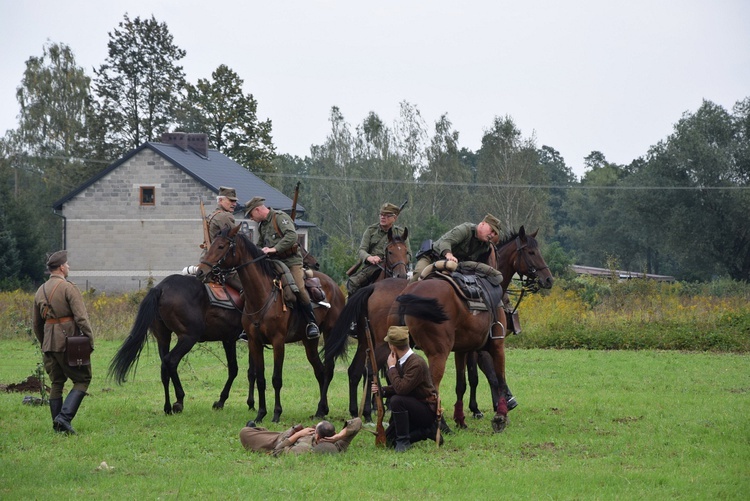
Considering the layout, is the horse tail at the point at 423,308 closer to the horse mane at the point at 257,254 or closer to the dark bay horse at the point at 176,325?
the horse mane at the point at 257,254

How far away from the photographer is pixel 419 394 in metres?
10.1

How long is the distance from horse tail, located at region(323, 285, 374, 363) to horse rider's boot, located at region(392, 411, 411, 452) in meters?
1.79

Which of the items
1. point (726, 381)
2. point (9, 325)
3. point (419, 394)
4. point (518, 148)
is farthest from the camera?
point (518, 148)

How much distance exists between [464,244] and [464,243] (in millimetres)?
13

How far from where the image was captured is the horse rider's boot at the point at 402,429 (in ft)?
32.7

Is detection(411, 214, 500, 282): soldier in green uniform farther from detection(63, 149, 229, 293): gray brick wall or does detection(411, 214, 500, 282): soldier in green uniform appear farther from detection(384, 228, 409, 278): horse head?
detection(63, 149, 229, 293): gray brick wall

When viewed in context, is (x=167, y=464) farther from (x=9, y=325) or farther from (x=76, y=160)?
(x=76, y=160)

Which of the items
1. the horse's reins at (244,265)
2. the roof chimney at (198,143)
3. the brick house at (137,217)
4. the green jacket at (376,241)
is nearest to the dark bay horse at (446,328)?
the horse's reins at (244,265)

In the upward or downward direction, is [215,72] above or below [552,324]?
above

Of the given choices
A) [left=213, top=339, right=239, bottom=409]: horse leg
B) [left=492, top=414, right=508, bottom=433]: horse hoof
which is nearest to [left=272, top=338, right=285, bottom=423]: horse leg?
[left=213, top=339, right=239, bottom=409]: horse leg

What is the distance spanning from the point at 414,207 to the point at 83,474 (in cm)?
5691

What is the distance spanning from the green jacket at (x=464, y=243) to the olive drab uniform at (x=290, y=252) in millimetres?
1981

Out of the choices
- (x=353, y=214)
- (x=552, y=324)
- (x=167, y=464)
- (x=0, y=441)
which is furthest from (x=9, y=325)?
(x=353, y=214)

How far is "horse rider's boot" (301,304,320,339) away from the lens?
12.7 meters
